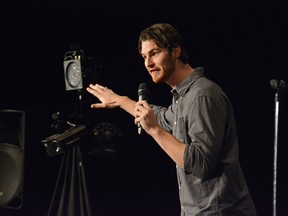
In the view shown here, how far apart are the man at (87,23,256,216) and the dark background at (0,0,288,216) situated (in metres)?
1.83

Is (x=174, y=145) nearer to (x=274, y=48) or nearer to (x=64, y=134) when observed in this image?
(x=64, y=134)

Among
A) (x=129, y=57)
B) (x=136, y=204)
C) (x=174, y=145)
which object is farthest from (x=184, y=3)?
(x=174, y=145)

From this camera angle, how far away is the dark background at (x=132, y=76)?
3586mm

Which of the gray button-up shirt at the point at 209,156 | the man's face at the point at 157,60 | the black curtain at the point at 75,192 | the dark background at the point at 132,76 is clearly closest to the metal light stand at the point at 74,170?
the black curtain at the point at 75,192

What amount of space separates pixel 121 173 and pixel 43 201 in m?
0.61

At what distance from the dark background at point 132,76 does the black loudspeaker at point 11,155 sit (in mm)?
549

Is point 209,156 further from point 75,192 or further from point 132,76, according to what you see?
point 132,76

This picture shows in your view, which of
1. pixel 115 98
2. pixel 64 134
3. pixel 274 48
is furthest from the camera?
pixel 274 48

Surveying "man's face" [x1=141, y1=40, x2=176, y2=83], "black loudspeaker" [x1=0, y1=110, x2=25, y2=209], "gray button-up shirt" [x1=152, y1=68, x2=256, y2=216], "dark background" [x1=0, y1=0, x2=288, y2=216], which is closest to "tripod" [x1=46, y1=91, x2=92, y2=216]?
"black loudspeaker" [x1=0, y1=110, x2=25, y2=209]

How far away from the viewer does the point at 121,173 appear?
3725 millimetres

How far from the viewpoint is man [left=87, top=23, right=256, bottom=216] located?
1546 mm

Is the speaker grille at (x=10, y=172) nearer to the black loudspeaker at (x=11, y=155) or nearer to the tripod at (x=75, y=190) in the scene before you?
the black loudspeaker at (x=11, y=155)

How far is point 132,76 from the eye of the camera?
12.2ft

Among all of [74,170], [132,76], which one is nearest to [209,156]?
[74,170]
